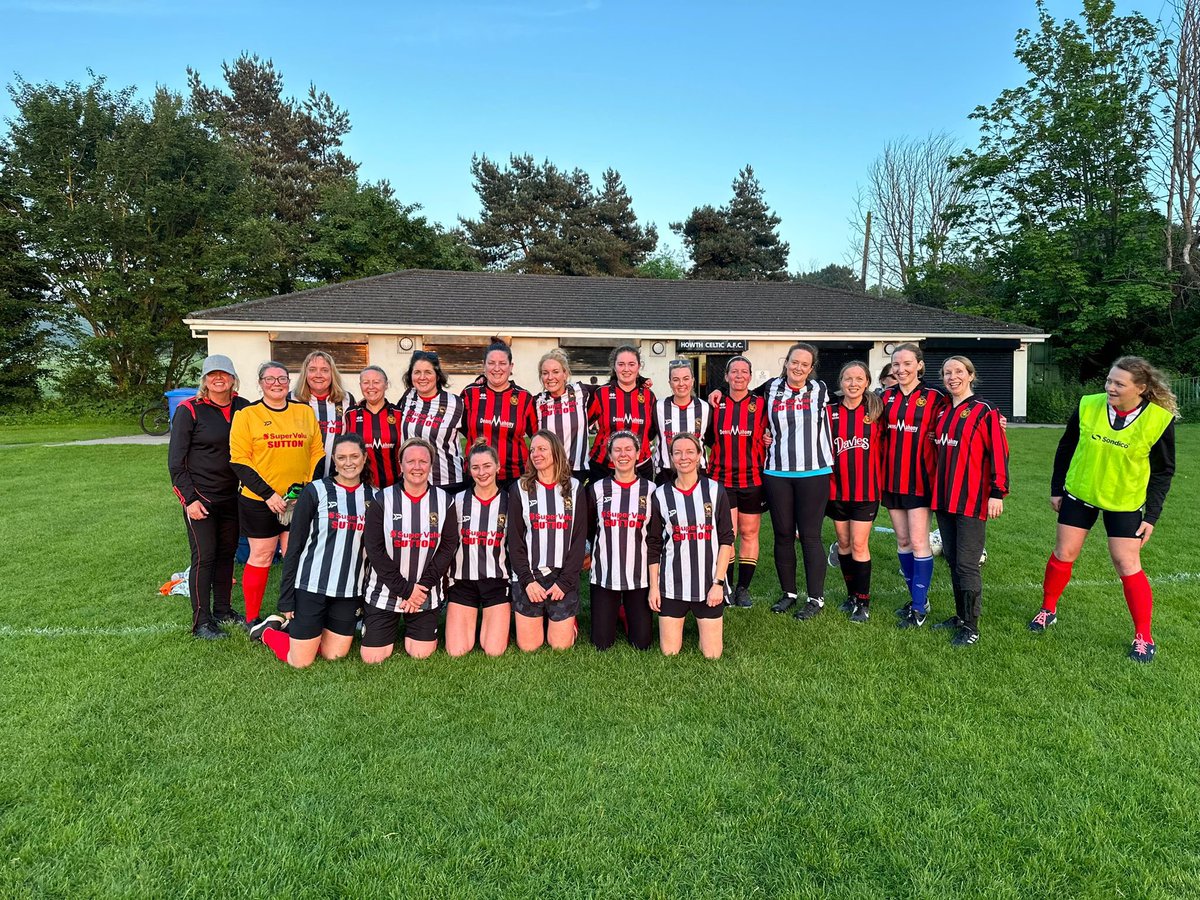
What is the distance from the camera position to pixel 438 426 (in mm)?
3949

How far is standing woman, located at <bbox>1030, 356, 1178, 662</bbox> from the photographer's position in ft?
10.6

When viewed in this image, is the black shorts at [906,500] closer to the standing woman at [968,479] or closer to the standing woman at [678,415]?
the standing woman at [968,479]

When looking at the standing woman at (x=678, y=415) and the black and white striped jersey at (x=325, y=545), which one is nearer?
the black and white striped jersey at (x=325, y=545)

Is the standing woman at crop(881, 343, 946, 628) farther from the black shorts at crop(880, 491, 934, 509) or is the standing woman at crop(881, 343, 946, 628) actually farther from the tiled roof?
the tiled roof

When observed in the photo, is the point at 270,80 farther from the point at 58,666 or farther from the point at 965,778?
the point at 965,778

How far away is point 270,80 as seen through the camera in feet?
95.7

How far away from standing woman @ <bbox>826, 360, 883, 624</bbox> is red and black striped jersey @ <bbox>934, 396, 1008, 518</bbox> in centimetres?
40

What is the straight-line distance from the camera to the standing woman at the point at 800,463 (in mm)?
3838

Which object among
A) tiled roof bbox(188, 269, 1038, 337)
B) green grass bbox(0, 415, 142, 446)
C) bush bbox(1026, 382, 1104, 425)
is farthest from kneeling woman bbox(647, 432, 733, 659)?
bush bbox(1026, 382, 1104, 425)

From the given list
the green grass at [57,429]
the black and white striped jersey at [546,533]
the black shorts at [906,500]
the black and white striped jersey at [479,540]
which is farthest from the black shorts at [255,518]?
the green grass at [57,429]

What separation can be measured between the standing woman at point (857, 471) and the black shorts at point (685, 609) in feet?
3.53

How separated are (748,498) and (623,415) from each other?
3.14ft

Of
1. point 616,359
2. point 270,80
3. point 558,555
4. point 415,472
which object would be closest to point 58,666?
point 415,472

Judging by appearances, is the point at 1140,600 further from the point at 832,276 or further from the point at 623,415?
the point at 832,276
